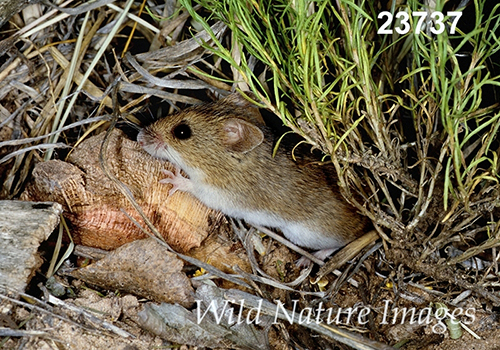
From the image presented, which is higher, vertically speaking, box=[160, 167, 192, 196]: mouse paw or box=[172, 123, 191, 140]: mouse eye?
box=[172, 123, 191, 140]: mouse eye

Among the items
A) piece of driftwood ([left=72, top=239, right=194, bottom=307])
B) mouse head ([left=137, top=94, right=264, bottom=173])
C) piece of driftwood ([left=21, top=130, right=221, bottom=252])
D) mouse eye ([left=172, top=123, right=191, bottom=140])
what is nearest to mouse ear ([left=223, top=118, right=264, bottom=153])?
mouse head ([left=137, top=94, right=264, bottom=173])

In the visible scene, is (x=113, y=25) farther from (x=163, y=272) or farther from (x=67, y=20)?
(x=163, y=272)

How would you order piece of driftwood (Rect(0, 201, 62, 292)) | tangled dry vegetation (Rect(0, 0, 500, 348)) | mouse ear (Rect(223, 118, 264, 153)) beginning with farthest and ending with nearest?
mouse ear (Rect(223, 118, 264, 153)) → tangled dry vegetation (Rect(0, 0, 500, 348)) → piece of driftwood (Rect(0, 201, 62, 292))

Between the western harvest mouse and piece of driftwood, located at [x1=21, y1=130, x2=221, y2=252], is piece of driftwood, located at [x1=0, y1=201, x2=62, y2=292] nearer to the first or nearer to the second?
piece of driftwood, located at [x1=21, y1=130, x2=221, y2=252]

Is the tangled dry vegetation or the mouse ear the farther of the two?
the mouse ear

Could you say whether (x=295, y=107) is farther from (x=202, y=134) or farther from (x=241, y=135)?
(x=202, y=134)

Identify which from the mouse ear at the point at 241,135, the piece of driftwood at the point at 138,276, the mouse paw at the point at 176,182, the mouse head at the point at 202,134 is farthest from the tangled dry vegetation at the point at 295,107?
the piece of driftwood at the point at 138,276

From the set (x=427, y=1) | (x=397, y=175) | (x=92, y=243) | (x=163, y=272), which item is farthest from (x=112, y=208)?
(x=427, y=1)
